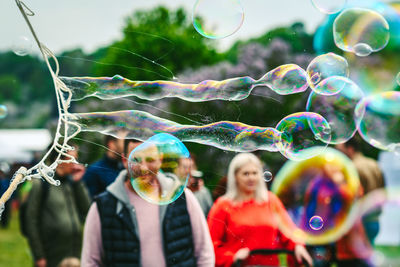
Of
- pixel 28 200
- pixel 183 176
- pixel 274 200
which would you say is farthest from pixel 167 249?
pixel 28 200

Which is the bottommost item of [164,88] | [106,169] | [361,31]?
[106,169]

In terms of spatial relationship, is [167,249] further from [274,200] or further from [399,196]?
[399,196]

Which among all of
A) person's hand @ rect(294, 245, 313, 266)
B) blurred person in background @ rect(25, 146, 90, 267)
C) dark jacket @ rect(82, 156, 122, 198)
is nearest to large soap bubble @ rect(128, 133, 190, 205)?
dark jacket @ rect(82, 156, 122, 198)

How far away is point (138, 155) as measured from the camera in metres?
2.29

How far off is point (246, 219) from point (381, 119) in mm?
1284

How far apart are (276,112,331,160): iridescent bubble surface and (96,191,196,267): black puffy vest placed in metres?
0.65

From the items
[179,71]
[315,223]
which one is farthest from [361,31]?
[179,71]

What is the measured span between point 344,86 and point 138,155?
1.25 m

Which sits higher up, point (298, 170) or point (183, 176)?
point (298, 170)

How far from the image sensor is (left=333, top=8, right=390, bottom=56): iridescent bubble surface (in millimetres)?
2951

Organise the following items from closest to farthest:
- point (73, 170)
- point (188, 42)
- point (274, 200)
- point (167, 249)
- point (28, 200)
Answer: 1. point (167, 249)
2. point (274, 200)
3. point (73, 170)
4. point (28, 200)
5. point (188, 42)

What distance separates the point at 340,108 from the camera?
2.96 meters

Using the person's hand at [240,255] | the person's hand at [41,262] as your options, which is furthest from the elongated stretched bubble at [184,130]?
the person's hand at [41,262]

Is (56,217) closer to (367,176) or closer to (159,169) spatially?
(159,169)
